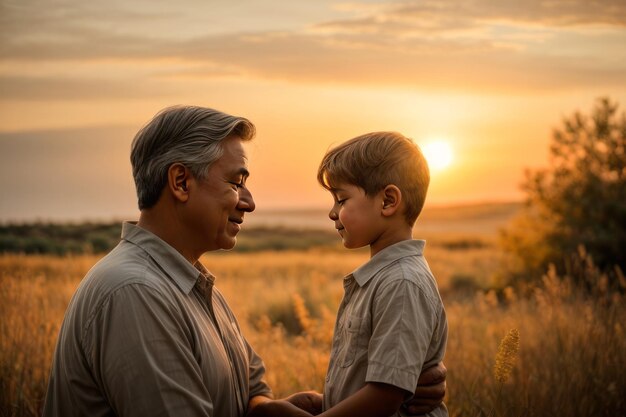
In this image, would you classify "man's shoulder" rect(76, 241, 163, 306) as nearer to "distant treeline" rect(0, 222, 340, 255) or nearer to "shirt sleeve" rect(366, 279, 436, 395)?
"shirt sleeve" rect(366, 279, 436, 395)

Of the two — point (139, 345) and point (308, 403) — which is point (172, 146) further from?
point (308, 403)

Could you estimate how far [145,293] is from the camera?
7.99 feet

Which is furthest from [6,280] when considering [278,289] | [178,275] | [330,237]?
[330,237]

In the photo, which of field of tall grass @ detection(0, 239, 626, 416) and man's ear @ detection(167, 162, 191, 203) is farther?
field of tall grass @ detection(0, 239, 626, 416)

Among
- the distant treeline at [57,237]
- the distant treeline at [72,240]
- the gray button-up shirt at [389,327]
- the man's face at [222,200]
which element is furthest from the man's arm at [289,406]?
the distant treeline at [57,237]

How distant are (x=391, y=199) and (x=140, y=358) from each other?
129cm

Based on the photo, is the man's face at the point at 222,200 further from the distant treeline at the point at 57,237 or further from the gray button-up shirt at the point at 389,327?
the distant treeline at the point at 57,237

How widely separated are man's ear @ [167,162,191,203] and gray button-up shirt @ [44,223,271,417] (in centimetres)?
19

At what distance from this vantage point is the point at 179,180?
Answer: 276 cm

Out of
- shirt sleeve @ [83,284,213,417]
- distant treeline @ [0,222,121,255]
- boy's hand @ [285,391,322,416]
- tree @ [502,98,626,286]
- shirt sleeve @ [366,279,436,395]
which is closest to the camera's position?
shirt sleeve @ [83,284,213,417]

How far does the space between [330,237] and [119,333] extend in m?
A: 44.9

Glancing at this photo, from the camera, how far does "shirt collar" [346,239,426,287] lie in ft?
9.70

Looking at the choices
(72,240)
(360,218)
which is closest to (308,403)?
(360,218)

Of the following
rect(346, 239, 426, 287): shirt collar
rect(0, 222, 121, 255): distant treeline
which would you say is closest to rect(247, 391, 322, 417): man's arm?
rect(346, 239, 426, 287): shirt collar
